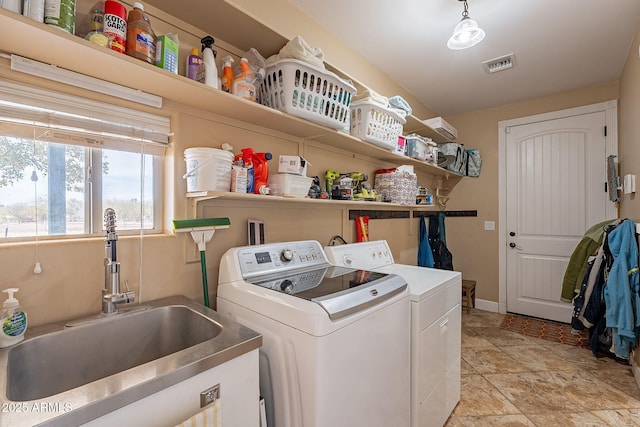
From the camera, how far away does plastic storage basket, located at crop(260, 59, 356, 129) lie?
141 centimetres

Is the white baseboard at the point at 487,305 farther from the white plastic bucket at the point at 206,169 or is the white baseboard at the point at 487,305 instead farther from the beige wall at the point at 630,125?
the white plastic bucket at the point at 206,169

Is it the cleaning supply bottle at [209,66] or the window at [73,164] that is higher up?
the cleaning supply bottle at [209,66]

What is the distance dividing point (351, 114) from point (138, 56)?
132 cm

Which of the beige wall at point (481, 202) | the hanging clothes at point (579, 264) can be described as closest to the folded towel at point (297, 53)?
the hanging clothes at point (579, 264)

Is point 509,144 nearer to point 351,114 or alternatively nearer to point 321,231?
point 351,114

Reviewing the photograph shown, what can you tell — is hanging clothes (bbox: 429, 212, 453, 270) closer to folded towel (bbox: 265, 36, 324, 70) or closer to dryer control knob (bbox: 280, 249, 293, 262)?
dryer control knob (bbox: 280, 249, 293, 262)

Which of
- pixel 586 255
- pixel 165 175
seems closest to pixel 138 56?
pixel 165 175

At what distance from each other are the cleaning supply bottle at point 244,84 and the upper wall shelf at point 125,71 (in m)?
0.05

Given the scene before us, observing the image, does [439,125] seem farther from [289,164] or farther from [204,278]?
[204,278]

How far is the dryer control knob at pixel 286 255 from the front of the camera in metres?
1.52

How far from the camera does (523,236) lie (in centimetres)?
343

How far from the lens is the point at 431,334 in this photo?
4.95ft

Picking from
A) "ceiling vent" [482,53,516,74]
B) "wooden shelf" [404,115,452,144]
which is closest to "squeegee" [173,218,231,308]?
Answer: "wooden shelf" [404,115,452,144]

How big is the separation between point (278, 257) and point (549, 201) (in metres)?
Result: 3.30
